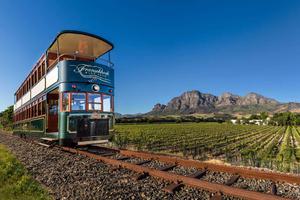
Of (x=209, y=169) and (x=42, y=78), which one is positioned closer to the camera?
(x=209, y=169)

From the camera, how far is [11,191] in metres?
5.18

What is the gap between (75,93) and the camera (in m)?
10.5

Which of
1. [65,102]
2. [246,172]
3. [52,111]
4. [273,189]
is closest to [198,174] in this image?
[246,172]

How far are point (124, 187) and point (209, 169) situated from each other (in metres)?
2.70

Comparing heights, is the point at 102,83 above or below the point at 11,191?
above

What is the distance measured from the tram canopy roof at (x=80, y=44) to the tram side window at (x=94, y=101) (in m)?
2.19

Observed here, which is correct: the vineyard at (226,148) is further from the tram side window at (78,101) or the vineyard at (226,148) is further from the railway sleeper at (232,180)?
the tram side window at (78,101)

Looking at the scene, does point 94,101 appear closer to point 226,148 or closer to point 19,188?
point 19,188

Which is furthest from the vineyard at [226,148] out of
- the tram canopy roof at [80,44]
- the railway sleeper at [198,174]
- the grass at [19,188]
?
the grass at [19,188]

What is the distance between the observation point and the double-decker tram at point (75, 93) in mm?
10312

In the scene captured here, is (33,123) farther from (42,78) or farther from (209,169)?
(209,169)

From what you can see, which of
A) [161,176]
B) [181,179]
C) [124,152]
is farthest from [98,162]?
[181,179]

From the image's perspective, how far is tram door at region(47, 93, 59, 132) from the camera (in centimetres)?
1208

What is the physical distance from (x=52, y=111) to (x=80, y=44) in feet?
13.3
